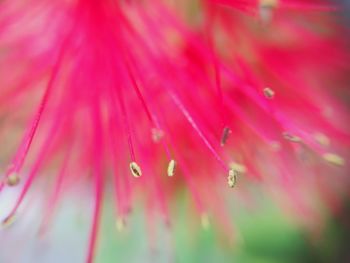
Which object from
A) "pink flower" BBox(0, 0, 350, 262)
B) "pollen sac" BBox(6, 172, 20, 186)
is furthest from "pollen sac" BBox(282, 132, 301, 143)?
"pollen sac" BBox(6, 172, 20, 186)

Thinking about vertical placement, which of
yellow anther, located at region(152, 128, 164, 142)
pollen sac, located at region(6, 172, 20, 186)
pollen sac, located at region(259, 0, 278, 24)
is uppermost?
pollen sac, located at region(6, 172, 20, 186)

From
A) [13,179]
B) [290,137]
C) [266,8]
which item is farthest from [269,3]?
[13,179]

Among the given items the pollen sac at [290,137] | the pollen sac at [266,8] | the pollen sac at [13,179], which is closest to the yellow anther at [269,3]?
the pollen sac at [266,8]

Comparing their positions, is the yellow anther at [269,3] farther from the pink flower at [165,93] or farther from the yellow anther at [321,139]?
the yellow anther at [321,139]

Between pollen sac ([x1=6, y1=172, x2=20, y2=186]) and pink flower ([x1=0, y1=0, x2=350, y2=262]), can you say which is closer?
pollen sac ([x1=6, y1=172, x2=20, y2=186])

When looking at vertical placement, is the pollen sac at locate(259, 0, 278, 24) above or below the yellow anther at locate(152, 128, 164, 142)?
above

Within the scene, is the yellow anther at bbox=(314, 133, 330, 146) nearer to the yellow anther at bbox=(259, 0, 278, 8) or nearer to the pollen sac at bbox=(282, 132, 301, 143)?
the pollen sac at bbox=(282, 132, 301, 143)

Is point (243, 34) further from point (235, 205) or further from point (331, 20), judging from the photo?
point (235, 205)

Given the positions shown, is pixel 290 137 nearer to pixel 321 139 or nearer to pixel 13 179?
pixel 321 139

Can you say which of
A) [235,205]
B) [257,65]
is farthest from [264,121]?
[235,205]
